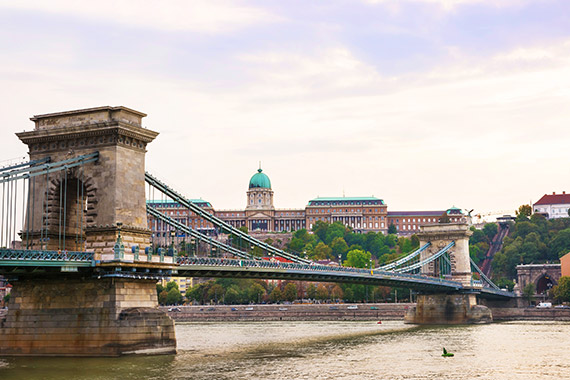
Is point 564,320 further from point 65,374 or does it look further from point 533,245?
point 65,374

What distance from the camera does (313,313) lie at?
118812 mm

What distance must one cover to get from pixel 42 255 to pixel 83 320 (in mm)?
4693

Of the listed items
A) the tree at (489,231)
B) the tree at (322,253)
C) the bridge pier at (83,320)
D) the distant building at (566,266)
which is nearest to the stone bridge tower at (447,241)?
the distant building at (566,266)

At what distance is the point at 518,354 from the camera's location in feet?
168

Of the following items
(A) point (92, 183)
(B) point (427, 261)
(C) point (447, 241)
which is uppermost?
(C) point (447, 241)

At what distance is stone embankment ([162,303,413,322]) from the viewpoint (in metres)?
115

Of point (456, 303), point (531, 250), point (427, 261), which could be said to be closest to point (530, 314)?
point (456, 303)

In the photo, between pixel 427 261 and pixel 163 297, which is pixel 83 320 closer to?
pixel 427 261

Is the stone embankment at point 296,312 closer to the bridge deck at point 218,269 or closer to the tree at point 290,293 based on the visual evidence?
the tree at point 290,293

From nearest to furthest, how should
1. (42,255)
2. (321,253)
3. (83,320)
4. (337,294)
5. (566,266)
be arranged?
1. (42,255)
2. (83,320)
3. (566,266)
4. (337,294)
5. (321,253)

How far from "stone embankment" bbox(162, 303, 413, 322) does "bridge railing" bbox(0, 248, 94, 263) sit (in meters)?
74.3

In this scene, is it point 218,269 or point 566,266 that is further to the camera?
point 566,266

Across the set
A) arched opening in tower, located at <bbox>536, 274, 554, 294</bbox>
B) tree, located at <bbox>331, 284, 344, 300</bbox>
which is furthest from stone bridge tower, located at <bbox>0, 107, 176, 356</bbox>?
arched opening in tower, located at <bbox>536, 274, 554, 294</bbox>

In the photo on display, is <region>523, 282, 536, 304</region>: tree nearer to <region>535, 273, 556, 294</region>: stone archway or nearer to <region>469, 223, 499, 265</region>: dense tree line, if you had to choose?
<region>535, 273, 556, 294</region>: stone archway
